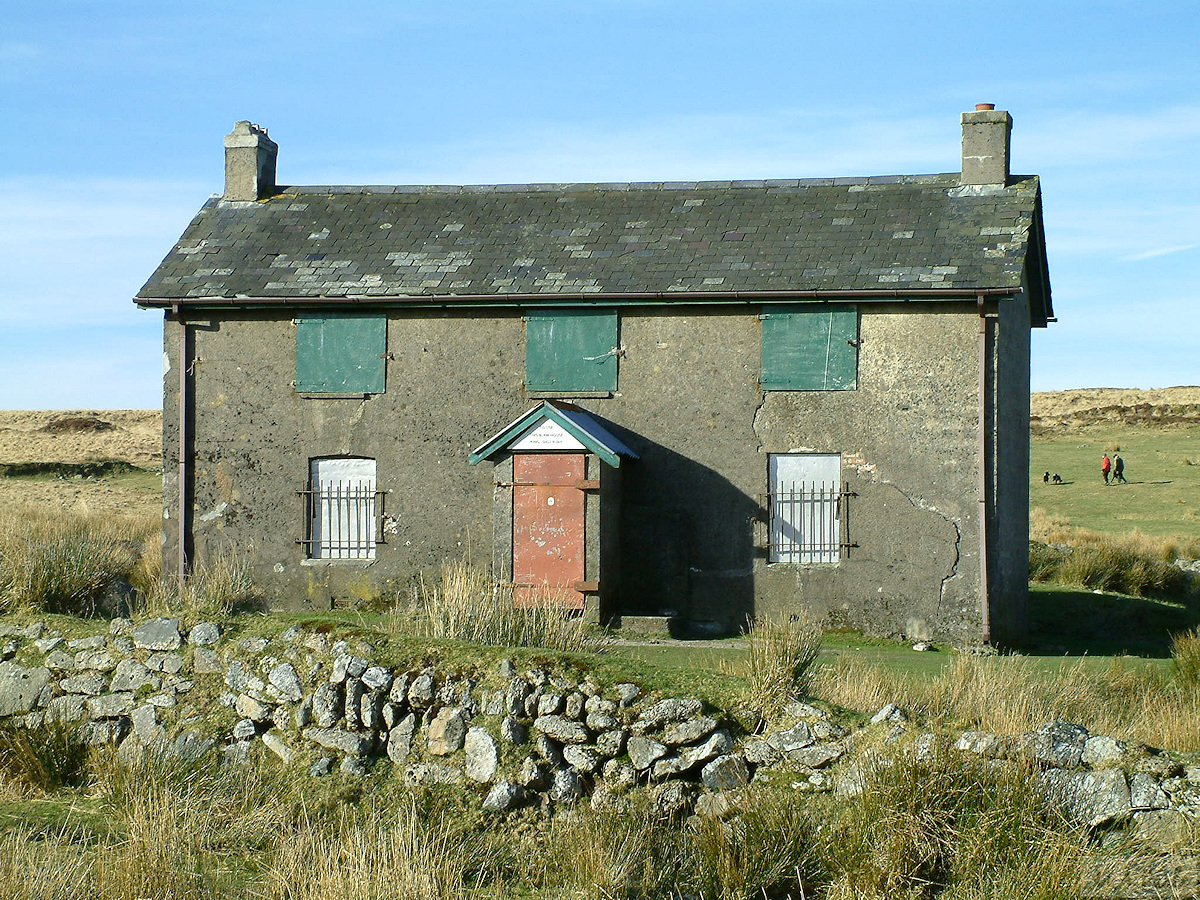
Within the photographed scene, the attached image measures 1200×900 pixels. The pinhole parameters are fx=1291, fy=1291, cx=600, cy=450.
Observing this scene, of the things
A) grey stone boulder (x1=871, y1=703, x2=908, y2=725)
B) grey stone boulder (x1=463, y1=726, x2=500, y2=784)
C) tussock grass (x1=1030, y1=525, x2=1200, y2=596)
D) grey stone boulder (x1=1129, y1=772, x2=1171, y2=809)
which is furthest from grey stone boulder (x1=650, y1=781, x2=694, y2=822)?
tussock grass (x1=1030, y1=525, x2=1200, y2=596)

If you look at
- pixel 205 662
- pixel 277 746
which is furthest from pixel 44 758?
pixel 277 746

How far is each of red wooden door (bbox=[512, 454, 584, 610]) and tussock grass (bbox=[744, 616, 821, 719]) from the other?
22.8ft

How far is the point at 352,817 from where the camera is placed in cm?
877

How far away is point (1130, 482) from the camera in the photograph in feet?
139

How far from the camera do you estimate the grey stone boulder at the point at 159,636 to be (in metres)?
10.4

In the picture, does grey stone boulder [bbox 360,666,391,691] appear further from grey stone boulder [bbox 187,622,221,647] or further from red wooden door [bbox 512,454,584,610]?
red wooden door [bbox 512,454,584,610]

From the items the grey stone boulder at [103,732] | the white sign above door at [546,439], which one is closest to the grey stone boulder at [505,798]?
the grey stone boulder at [103,732]

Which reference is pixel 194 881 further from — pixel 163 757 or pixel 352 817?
pixel 163 757

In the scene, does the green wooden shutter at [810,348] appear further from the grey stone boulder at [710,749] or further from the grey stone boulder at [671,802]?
the grey stone boulder at [671,802]

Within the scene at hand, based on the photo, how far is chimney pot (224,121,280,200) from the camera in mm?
20922

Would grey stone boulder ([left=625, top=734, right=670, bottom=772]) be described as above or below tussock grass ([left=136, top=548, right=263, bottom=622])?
below

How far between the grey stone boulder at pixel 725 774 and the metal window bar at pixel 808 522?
900cm

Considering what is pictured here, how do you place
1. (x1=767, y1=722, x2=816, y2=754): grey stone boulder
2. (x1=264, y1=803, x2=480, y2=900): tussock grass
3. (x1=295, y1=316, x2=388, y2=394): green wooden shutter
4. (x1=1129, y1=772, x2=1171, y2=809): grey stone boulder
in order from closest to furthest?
(x1=264, y1=803, x2=480, y2=900): tussock grass → (x1=1129, y1=772, x2=1171, y2=809): grey stone boulder → (x1=767, y1=722, x2=816, y2=754): grey stone boulder → (x1=295, y1=316, x2=388, y2=394): green wooden shutter

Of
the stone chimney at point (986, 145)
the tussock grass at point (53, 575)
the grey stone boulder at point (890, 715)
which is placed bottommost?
the grey stone boulder at point (890, 715)
